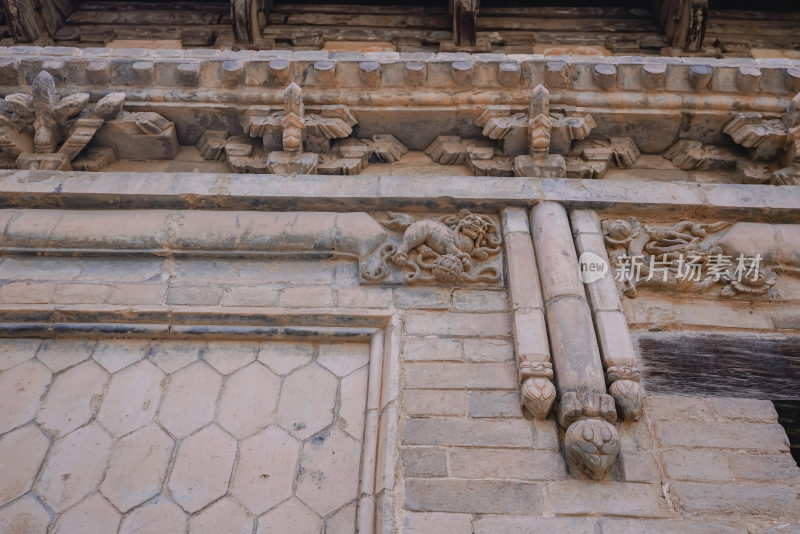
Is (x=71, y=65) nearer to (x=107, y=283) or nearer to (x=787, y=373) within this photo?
(x=107, y=283)

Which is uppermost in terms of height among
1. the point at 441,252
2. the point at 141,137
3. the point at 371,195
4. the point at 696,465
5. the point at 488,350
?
the point at 141,137

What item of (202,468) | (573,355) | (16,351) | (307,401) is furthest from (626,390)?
(16,351)

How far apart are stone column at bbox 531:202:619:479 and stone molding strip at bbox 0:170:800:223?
32 centimetres

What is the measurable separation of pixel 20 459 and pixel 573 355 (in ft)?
8.33

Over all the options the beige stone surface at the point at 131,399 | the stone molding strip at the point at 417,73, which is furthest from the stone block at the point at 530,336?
the stone molding strip at the point at 417,73

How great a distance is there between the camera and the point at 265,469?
2764 millimetres

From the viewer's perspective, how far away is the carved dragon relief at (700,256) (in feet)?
11.2

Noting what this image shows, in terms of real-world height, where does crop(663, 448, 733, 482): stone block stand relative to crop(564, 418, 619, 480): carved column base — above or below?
below

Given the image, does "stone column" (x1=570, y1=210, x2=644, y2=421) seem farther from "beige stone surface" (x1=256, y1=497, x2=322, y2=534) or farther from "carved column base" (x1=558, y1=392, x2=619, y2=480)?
"beige stone surface" (x1=256, y1=497, x2=322, y2=534)

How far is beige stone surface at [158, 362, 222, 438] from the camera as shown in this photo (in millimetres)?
2914

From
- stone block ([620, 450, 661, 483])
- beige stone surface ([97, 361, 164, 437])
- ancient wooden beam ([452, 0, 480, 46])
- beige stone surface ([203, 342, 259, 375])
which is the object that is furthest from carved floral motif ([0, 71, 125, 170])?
stone block ([620, 450, 661, 483])

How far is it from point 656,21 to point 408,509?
6.26m

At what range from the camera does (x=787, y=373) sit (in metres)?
3.13

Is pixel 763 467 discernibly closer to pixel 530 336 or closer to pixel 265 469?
pixel 530 336
